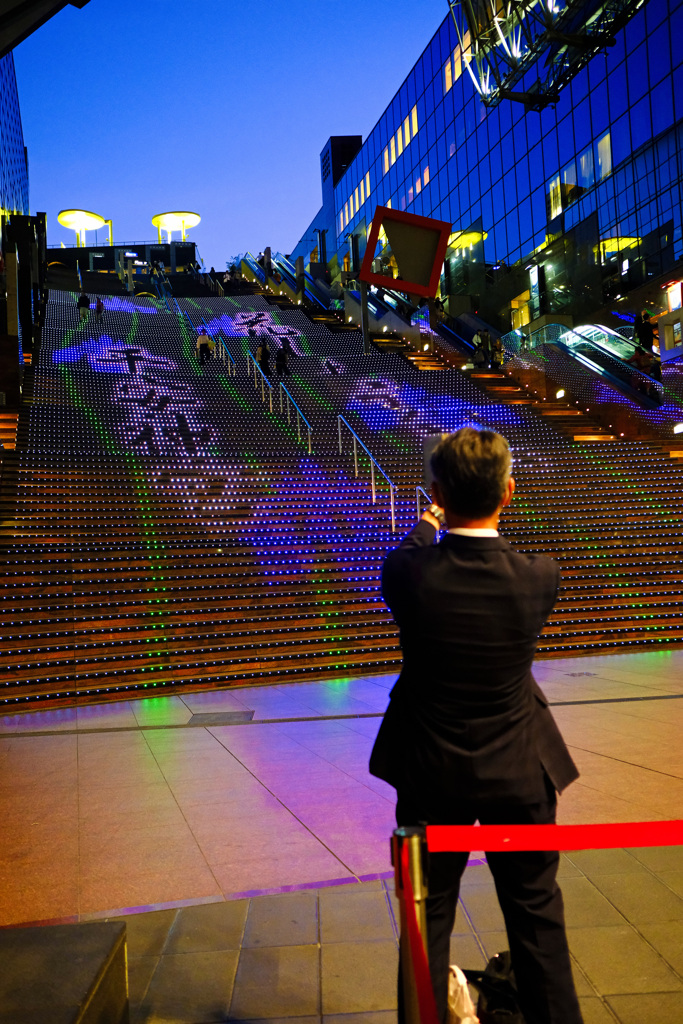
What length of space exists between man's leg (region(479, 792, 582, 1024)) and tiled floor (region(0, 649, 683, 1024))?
662mm

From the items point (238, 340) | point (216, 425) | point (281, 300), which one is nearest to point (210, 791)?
point (216, 425)

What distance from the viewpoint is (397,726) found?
1.88 meters

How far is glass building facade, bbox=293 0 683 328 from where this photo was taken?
25.4m

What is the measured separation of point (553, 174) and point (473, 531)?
110 ft

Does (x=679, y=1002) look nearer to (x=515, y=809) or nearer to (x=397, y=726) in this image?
(x=515, y=809)

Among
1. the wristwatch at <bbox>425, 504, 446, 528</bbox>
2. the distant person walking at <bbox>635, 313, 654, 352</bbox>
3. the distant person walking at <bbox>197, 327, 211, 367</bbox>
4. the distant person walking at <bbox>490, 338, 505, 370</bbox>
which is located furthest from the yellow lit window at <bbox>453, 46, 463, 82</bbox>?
the wristwatch at <bbox>425, 504, 446, 528</bbox>

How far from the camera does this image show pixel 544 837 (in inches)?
67.2

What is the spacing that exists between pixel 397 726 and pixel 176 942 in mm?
1627

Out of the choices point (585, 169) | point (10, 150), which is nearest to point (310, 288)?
point (585, 169)

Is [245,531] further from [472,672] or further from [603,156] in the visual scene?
[603,156]

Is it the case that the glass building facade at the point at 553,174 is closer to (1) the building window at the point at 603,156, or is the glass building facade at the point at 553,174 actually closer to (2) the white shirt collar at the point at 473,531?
(1) the building window at the point at 603,156

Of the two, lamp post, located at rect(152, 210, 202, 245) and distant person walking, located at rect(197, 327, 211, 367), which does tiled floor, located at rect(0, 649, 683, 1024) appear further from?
lamp post, located at rect(152, 210, 202, 245)

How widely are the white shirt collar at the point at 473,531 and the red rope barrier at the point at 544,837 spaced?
0.61 metres

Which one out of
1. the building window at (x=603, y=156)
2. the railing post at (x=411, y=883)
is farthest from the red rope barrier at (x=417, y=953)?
the building window at (x=603, y=156)
